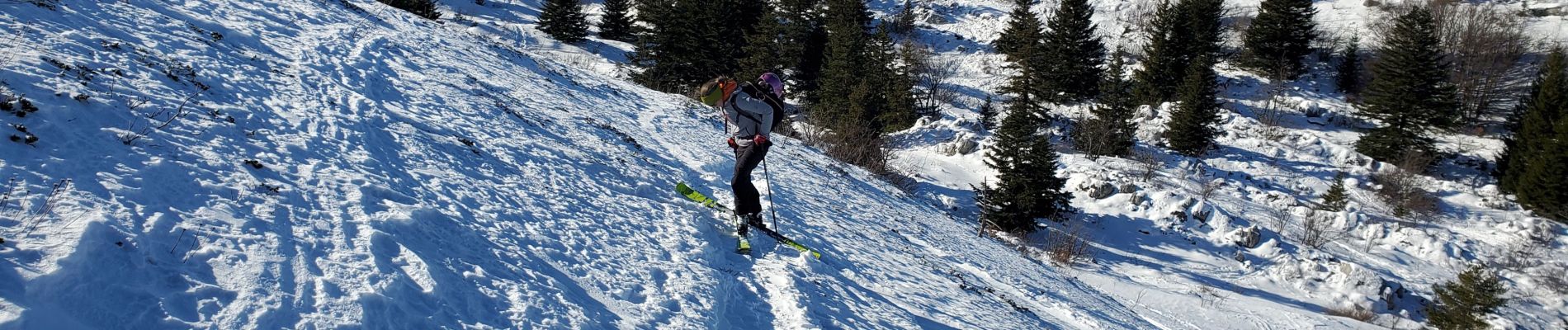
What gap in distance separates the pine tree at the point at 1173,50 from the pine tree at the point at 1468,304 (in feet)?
55.9

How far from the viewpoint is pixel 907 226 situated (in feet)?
36.8

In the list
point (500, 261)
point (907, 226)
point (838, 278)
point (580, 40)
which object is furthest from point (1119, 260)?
point (580, 40)

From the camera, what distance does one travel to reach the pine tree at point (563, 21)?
3492 centimetres

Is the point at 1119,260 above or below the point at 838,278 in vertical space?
below

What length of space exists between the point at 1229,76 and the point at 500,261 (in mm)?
37672

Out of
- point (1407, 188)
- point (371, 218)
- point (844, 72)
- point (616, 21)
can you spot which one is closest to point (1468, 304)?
point (1407, 188)

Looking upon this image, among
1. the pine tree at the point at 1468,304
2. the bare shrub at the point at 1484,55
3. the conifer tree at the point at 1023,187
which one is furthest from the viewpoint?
the bare shrub at the point at 1484,55

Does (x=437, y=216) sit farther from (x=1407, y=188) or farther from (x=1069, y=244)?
(x=1407, y=188)

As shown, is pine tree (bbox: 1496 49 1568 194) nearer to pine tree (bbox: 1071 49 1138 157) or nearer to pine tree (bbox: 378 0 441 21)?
pine tree (bbox: 1071 49 1138 157)

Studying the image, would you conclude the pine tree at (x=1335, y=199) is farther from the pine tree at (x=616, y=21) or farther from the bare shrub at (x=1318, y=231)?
the pine tree at (x=616, y=21)

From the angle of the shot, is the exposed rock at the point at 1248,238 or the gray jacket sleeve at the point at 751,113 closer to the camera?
the gray jacket sleeve at the point at 751,113

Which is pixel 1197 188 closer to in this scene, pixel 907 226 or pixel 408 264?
pixel 907 226

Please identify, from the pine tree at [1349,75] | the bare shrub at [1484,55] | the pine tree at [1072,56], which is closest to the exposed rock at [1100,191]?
the pine tree at [1072,56]

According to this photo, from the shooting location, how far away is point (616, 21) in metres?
→ 38.4
